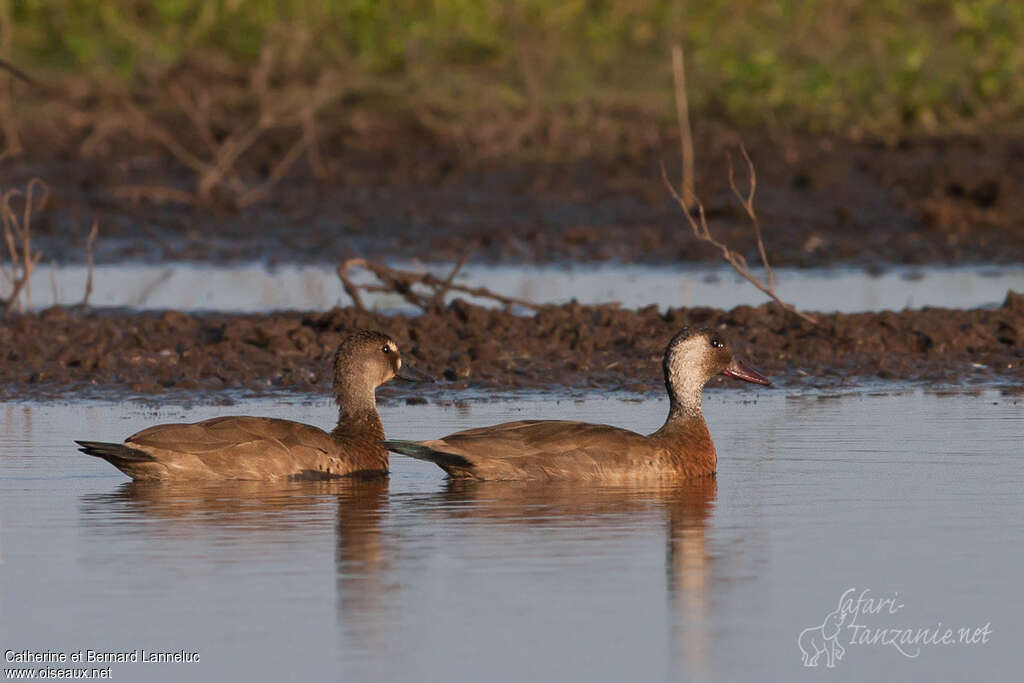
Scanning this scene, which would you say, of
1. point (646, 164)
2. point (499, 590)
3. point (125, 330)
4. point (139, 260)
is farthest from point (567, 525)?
point (646, 164)

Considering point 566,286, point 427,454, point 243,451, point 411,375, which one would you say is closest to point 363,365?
point 411,375

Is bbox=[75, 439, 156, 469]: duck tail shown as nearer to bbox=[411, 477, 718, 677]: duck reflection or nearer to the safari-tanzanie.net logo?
bbox=[411, 477, 718, 677]: duck reflection

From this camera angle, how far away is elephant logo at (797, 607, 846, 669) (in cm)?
746

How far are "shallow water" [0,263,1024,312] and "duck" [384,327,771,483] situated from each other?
6.40 meters

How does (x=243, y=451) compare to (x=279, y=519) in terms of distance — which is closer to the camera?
(x=279, y=519)

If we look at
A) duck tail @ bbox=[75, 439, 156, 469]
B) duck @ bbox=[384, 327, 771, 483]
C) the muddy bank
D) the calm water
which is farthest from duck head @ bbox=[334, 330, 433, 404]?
the muddy bank

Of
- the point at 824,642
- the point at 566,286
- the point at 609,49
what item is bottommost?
the point at 824,642

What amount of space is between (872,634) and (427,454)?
3703 mm

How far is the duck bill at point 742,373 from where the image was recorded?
12.3m

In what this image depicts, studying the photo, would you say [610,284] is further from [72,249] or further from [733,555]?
[733,555]

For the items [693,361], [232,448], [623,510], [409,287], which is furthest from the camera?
[409,287]

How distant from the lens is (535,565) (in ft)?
29.3

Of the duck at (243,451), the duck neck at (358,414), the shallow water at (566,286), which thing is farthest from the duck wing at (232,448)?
the shallow water at (566,286)

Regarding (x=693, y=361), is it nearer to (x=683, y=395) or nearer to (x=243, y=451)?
(x=683, y=395)
